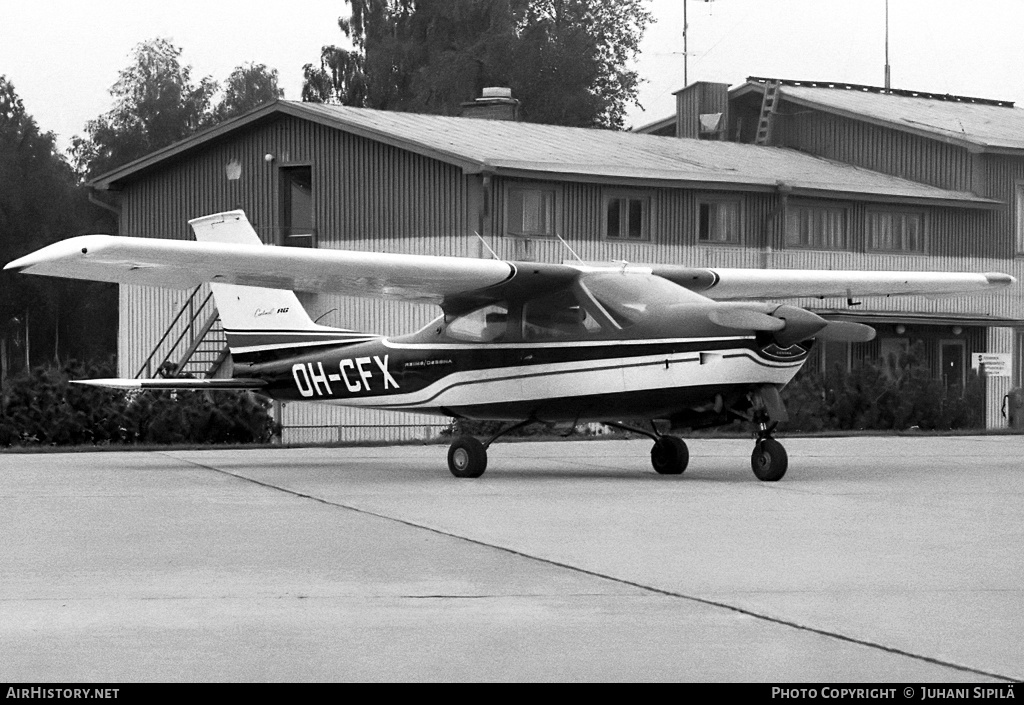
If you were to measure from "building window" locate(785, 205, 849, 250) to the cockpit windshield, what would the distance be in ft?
69.0

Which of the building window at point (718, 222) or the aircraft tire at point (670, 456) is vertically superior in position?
the building window at point (718, 222)

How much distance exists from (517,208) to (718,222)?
533 centimetres

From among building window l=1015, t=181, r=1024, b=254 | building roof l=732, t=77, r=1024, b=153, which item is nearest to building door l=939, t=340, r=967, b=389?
building window l=1015, t=181, r=1024, b=254

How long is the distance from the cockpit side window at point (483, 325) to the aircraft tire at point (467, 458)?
4.15 ft

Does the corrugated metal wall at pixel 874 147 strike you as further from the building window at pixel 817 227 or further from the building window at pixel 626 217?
the building window at pixel 626 217

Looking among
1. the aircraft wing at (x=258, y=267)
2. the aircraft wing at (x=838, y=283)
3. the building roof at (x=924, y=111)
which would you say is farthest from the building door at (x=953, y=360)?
the aircraft wing at (x=258, y=267)

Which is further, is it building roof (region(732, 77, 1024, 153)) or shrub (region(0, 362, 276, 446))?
building roof (region(732, 77, 1024, 153))

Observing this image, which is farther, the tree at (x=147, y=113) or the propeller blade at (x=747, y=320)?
the tree at (x=147, y=113)

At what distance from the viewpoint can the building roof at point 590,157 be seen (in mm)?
31109

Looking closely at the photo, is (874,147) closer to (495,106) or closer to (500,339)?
(495,106)

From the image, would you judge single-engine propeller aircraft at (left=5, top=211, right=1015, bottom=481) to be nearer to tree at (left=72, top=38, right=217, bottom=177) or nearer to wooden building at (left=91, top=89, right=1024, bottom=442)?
wooden building at (left=91, top=89, right=1024, bottom=442)

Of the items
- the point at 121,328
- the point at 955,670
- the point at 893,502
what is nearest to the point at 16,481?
the point at 893,502

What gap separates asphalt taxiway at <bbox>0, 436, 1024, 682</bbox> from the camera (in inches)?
222

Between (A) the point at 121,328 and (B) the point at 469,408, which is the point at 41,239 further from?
(B) the point at 469,408
